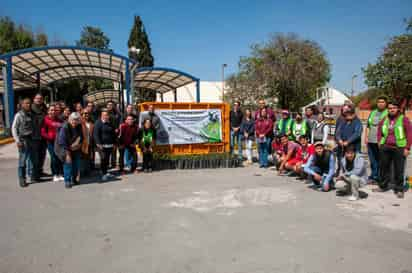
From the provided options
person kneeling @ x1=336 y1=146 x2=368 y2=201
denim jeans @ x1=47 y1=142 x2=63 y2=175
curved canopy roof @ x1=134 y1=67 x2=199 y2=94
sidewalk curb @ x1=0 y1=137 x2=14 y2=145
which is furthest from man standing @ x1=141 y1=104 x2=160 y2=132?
sidewalk curb @ x1=0 y1=137 x2=14 y2=145

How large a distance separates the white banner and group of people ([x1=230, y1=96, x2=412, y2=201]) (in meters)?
1.27

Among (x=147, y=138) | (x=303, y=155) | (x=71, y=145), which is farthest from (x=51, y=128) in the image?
(x=303, y=155)

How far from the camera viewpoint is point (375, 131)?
6445 mm

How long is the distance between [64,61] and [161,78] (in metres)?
5.09

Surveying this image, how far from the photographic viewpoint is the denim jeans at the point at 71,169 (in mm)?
6312

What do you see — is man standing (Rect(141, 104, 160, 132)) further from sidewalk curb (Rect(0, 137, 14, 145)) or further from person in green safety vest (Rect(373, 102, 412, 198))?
sidewalk curb (Rect(0, 137, 14, 145))

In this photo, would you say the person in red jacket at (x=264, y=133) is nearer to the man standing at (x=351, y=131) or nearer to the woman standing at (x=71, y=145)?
the man standing at (x=351, y=131)

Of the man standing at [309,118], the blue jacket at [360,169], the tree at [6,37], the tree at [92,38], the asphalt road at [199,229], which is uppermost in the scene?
the tree at [92,38]

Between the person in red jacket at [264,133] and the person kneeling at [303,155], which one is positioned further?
the person in red jacket at [264,133]

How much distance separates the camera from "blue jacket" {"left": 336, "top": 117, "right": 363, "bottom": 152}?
6.27 meters

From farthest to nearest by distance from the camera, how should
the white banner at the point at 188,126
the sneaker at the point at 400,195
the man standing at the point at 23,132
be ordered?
the white banner at the point at 188,126 → the man standing at the point at 23,132 → the sneaker at the point at 400,195

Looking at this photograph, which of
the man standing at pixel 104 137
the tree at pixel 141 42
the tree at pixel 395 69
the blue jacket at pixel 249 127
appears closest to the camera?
the man standing at pixel 104 137

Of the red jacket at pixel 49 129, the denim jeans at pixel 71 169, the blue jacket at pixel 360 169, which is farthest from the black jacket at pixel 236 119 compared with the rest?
the red jacket at pixel 49 129

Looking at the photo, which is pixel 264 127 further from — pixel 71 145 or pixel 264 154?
pixel 71 145
